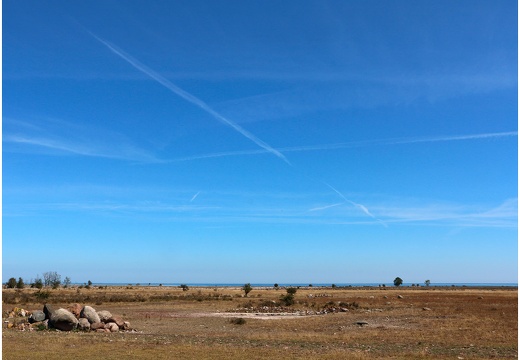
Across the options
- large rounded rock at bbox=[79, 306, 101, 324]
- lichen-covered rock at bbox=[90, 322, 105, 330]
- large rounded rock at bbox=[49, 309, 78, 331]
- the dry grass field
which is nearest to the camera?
the dry grass field

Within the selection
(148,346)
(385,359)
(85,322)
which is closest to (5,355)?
(148,346)

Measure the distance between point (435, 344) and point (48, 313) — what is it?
27.1 meters

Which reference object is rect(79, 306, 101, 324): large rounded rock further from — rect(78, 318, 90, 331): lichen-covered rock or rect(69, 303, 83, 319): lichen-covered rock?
rect(69, 303, 83, 319): lichen-covered rock

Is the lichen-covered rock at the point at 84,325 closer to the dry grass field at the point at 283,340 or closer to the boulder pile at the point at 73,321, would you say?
the boulder pile at the point at 73,321

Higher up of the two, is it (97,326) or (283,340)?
(97,326)

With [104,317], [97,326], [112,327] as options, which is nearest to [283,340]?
[112,327]

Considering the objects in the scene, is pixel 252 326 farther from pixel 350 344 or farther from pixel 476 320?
pixel 476 320

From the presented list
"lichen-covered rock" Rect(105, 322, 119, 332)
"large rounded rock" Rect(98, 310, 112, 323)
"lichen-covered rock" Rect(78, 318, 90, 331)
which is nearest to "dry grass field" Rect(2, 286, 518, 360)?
"lichen-covered rock" Rect(105, 322, 119, 332)

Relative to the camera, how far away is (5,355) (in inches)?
901

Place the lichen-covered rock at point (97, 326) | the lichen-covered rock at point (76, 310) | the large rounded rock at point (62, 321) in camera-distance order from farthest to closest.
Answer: the lichen-covered rock at point (76, 310)
the lichen-covered rock at point (97, 326)
the large rounded rock at point (62, 321)

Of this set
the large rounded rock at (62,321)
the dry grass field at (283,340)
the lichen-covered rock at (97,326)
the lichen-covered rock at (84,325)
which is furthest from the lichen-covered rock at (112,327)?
the large rounded rock at (62,321)

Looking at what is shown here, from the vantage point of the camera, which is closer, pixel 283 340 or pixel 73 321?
pixel 283 340

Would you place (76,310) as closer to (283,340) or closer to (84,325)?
(84,325)

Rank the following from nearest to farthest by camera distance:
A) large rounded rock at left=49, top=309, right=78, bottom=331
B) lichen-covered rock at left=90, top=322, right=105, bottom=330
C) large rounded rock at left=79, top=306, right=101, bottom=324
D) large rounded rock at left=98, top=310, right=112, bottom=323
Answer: large rounded rock at left=49, top=309, right=78, bottom=331, lichen-covered rock at left=90, top=322, right=105, bottom=330, large rounded rock at left=79, top=306, right=101, bottom=324, large rounded rock at left=98, top=310, right=112, bottom=323
